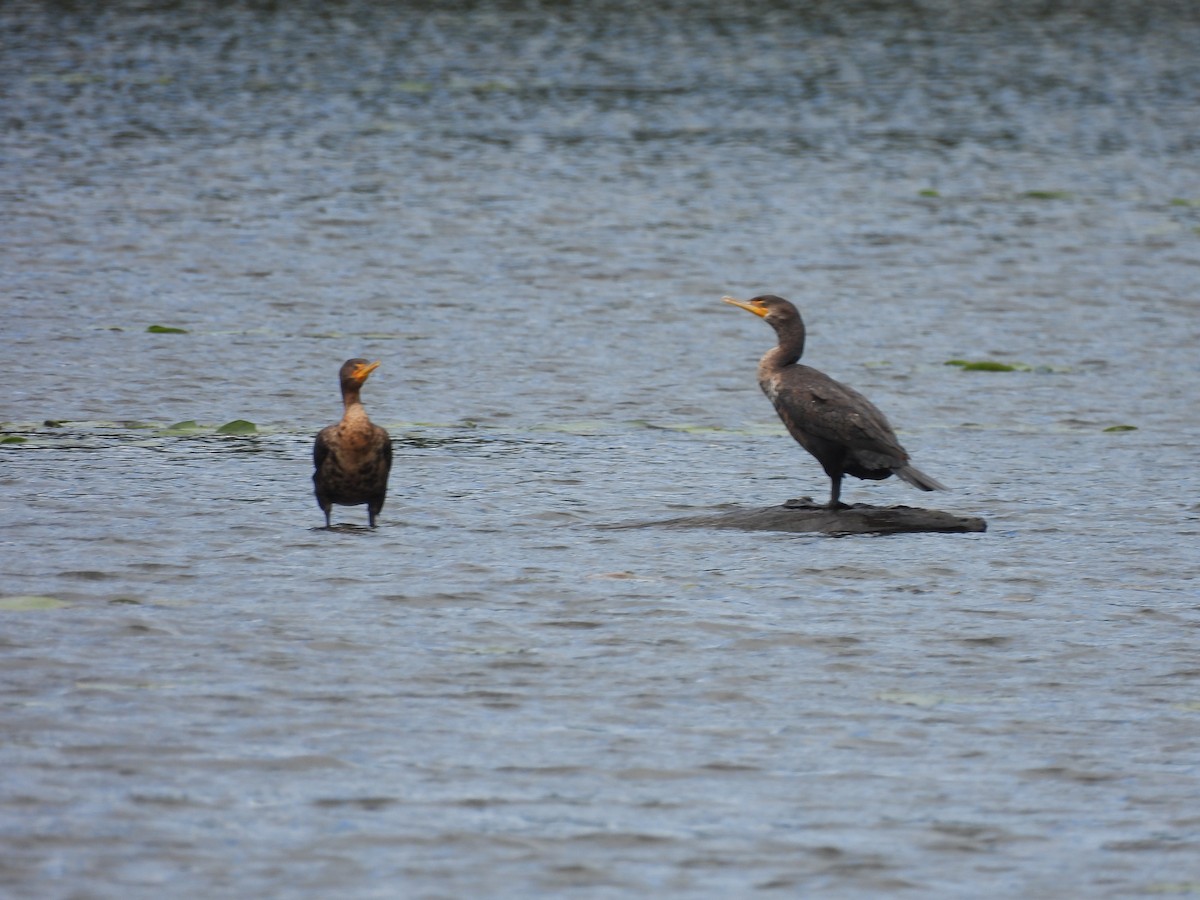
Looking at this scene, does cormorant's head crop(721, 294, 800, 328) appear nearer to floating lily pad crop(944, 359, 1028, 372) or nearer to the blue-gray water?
the blue-gray water

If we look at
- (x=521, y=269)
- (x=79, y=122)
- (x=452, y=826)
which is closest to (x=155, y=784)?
(x=452, y=826)

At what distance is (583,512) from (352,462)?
141 cm

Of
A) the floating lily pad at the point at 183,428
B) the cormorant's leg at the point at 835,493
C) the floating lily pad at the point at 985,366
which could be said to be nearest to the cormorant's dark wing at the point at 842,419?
the cormorant's leg at the point at 835,493

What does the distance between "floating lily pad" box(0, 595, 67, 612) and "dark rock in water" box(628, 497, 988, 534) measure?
3.16 m

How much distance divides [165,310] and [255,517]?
6886mm

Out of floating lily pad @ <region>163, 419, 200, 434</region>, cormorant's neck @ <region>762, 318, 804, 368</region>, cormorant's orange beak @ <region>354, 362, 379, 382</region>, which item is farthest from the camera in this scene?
floating lily pad @ <region>163, 419, 200, 434</region>

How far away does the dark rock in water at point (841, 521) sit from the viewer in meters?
10.5

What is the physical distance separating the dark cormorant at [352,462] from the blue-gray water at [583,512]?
0.77ft

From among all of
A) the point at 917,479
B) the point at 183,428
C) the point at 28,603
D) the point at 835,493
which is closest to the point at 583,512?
the point at 835,493

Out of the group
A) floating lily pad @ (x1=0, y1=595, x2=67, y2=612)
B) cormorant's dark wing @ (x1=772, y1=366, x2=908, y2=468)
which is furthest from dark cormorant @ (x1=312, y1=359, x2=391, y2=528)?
cormorant's dark wing @ (x1=772, y1=366, x2=908, y2=468)

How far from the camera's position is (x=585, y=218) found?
22.0m

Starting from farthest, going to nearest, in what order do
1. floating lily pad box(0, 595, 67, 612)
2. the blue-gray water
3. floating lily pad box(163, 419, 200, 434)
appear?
floating lily pad box(163, 419, 200, 434), floating lily pad box(0, 595, 67, 612), the blue-gray water

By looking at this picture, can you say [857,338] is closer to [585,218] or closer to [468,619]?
[585,218]

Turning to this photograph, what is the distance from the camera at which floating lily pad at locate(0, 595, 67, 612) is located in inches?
340
